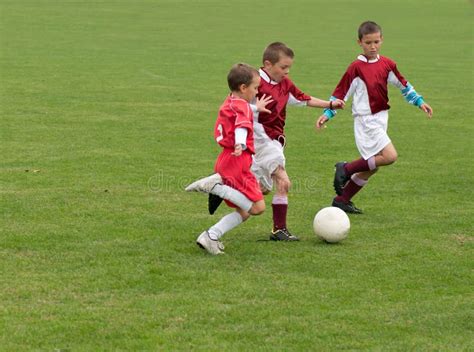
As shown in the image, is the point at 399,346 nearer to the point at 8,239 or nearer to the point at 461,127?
the point at 8,239

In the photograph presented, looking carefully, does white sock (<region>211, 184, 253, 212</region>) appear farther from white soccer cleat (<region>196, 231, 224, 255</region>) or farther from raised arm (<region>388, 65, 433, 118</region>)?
raised arm (<region>388, 65, 433, 118</region>)

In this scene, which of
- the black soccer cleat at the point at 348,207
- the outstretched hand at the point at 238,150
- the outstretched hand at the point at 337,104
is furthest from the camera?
the black soccer cleat at the point at 348,207

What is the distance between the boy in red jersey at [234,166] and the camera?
8.34 m

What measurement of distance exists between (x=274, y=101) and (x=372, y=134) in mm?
1764

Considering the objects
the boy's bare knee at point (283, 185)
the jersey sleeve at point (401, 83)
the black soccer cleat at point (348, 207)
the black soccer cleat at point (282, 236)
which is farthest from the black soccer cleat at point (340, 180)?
the black soccer cleat at point (282, 236)

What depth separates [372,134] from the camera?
1054 centimetres

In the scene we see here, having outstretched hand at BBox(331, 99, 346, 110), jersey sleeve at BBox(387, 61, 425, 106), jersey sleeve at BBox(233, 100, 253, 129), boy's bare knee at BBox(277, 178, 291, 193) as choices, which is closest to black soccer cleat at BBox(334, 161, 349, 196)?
jersey sleeve at BBox(387, 61, 425, 106)

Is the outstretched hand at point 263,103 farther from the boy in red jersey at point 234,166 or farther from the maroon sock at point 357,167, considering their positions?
the maroon sock at point 357,167

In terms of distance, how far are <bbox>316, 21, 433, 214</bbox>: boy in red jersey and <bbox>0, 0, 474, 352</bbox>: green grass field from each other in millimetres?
404

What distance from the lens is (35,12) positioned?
40031 millimetres

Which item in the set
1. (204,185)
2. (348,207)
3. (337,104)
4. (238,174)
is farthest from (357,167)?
(204,185)

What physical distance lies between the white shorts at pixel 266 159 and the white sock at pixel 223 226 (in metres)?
0.78

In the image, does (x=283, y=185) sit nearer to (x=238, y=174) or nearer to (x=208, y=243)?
(x=238, y=174)

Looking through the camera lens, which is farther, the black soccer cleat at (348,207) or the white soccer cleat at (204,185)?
the black soccer cleat at (348,207)
